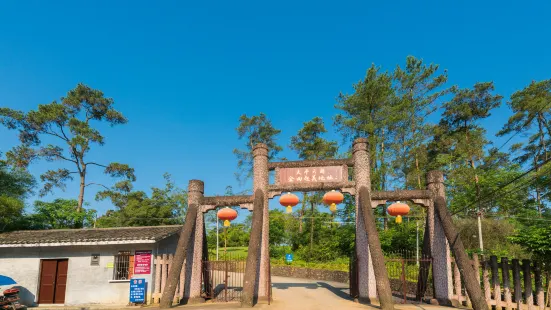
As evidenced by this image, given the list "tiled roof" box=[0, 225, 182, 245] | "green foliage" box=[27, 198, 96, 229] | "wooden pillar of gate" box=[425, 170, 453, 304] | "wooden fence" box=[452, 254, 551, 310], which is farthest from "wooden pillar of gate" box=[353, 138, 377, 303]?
"green foliage" box=[27, 198, 96, 229]

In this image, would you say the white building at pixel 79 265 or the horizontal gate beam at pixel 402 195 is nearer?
the horizontal gate beam at pixel 402 195

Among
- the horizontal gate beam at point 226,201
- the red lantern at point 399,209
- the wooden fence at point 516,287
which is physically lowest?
the wooden fence at point 516,287

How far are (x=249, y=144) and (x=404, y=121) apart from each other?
17232 millimetres

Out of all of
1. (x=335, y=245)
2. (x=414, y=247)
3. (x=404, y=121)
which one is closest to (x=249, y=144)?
(x=335, y=245)

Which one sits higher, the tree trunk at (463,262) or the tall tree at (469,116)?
the tall tree at (469,116)

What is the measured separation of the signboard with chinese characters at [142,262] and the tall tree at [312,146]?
68.0 feet

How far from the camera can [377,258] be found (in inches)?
384

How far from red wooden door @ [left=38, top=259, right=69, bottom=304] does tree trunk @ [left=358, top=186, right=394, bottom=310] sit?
12166 millimetres

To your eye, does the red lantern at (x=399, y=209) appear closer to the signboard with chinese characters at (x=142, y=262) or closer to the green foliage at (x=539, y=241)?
the green foliage at (x=539, y=241)

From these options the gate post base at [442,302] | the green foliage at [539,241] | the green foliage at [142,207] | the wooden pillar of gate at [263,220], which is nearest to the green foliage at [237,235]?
the green foliage at [142,207]

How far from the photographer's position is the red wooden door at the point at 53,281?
43.0 feet

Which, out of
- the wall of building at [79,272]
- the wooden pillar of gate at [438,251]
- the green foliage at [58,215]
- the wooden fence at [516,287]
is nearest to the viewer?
the wooden fence at [516,287]

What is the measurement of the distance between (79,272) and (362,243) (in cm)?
1138

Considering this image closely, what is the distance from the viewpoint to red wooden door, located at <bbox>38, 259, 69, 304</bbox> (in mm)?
13102
